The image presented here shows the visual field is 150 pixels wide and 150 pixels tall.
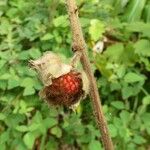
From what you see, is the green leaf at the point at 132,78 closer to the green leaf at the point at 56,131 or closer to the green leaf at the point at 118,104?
the green leaf at the point at 118,104

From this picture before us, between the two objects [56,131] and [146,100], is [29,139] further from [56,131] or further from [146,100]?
[146,100]

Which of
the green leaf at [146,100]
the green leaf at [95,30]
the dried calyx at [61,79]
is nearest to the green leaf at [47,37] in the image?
the green leaf at [95,30]

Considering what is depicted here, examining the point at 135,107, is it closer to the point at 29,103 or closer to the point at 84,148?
the point at 84,148

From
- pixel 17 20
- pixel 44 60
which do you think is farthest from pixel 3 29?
pixel 44 60

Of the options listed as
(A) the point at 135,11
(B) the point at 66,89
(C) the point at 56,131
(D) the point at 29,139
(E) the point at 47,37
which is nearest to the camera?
(B) the point at 66,89

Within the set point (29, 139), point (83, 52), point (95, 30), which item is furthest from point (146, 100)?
point (83, 52)
